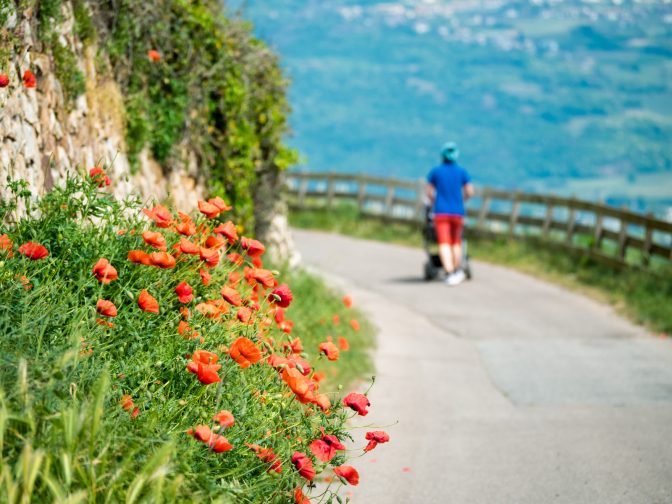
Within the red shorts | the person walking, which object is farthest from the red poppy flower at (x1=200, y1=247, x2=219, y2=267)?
the red shorts

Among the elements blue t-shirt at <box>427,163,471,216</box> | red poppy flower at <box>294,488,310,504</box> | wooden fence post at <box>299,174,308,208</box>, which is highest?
red poppy flower at <box>294,488,310,504</box>

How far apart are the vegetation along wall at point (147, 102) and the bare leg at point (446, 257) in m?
3.88

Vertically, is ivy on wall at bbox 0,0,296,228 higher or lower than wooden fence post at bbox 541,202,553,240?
higher

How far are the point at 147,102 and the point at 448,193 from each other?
7357 mm

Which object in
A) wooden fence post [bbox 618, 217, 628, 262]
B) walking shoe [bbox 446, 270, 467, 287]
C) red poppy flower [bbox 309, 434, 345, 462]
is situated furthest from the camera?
wooden fence post [bbox 618, 217, 628, 262]

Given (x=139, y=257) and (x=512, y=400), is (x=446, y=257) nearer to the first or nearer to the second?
(x=512, y=400)

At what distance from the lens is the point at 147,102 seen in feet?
25.6

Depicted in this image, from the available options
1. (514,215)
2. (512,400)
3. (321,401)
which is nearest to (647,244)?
(514,215)

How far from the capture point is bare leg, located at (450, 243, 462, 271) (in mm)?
14945

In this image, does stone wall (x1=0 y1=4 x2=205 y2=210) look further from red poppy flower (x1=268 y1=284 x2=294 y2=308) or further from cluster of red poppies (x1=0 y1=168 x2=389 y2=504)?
red poppy flower (x1=268 y1=284 x2=294 y2=308)

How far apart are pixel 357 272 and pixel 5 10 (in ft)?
37.9

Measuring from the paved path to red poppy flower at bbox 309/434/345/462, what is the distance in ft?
6.12

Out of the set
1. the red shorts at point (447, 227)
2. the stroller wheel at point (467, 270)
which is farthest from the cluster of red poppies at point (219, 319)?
the stroller wheel at point (467, 270)

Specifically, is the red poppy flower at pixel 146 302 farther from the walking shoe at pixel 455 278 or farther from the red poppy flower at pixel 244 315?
the walking shoe at pixel 455 278
